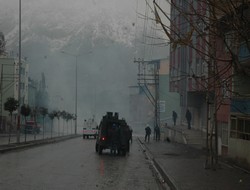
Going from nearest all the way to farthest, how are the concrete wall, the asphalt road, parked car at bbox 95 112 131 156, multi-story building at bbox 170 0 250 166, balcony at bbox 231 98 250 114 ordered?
multi-story building at bbox 170 0 250 166 < the asphalt road < the concrete wall < balcony at bbox 231 98 250 114 < parked car at bbox 95 112 131 156

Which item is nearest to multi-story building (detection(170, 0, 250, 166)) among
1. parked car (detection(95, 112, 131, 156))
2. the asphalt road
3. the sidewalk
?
the sidewalk

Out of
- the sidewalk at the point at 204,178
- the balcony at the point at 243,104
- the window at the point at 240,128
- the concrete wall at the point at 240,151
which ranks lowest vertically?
the sidewalk at the point at 204,178

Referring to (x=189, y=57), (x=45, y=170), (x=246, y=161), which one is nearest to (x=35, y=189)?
(x=45, y=170)

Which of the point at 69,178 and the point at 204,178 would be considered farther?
the point at 204,178

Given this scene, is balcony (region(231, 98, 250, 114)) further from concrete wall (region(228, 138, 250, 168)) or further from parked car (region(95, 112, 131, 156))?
parked car (region(95, 112, 131, 156))

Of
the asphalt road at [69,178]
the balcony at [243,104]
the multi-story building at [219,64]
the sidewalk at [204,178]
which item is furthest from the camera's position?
the balcony at [243,104]

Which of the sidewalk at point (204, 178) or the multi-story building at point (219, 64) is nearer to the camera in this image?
the multi-story building at point (219, 64)

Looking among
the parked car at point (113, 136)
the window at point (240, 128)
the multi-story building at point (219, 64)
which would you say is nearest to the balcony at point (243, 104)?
the multi-story building at point (219, 64)

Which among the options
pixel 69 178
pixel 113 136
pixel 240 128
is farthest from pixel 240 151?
pixel 113 136

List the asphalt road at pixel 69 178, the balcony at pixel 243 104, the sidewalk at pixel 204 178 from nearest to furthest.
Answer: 1. the asphalt road at pixel 69 178
2. the sidewalk at pixel 204 178
3. the balcony at pixel 243 104

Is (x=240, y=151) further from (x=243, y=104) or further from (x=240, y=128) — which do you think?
(x=243, y=104)

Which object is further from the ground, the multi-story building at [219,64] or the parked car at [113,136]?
the multi-story building at [219,64]

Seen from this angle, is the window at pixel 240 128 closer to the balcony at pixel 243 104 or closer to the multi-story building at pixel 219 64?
the multi-story building at pixel 219 64

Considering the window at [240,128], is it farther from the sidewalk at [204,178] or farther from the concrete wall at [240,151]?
the sidewalk at [204,178]
